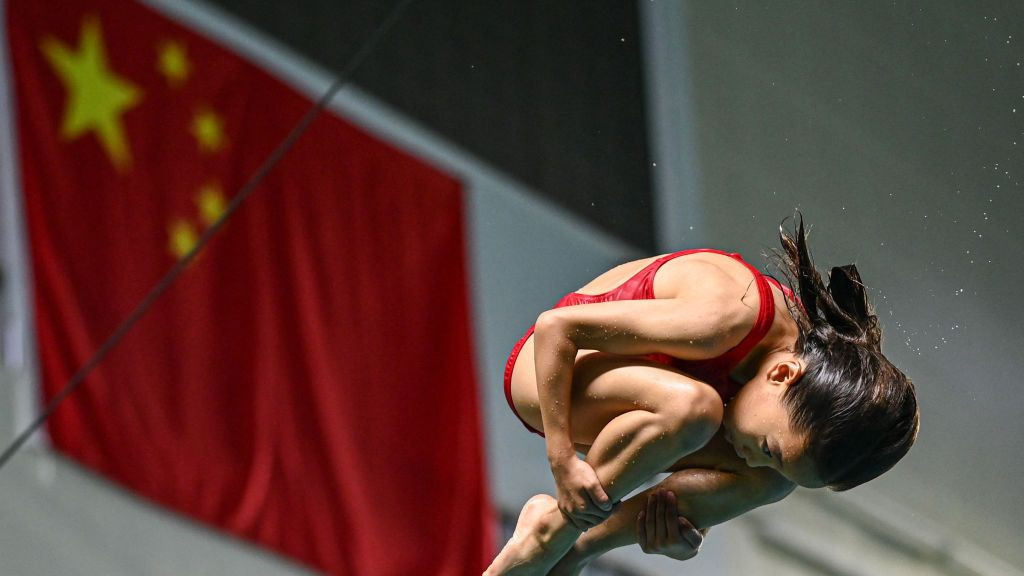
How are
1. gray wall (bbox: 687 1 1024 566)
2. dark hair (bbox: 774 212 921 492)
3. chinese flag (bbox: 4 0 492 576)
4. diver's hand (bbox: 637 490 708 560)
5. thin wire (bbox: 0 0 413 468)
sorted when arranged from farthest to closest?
chinese flag (bbox: 4 0 492 576) < thin wire (bbox: 0 0 413 468) < gray wall (bbox: 687 1 1024 566) < diver's hand (bbox: 637 490 708 560) < dark hair (bbox: 774 212 921 492)

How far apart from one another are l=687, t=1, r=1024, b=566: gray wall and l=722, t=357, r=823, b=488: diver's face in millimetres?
474

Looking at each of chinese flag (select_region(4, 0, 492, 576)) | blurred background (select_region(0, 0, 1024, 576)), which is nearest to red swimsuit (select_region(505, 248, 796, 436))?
blurred background (select_region(0, 0, 1024, 576))

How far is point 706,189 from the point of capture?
2383mm

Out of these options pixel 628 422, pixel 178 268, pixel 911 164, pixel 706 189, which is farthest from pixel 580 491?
pixel 178 268

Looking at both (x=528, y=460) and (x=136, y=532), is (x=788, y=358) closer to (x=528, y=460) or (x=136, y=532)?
(x=136, y=532)

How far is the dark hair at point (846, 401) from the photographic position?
1.33 meters

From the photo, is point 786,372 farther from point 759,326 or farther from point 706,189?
point 706,189

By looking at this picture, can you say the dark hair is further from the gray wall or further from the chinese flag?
the chinese flag

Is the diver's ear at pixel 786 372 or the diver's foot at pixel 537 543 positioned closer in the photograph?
the diver's ear at pixel 786 372

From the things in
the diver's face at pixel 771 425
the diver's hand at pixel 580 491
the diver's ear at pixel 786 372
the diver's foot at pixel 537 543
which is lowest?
the diver's foot at pixel 537 543

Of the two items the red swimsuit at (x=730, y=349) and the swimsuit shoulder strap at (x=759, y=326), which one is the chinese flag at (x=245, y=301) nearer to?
the red swimsuit at (x=730, y=349)

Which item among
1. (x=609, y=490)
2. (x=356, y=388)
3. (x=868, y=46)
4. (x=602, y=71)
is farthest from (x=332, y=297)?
(x=609, y=490)

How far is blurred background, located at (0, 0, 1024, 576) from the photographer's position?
6.51ft

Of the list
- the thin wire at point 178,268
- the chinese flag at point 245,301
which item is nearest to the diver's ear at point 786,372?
the thin wire at point 178,268
